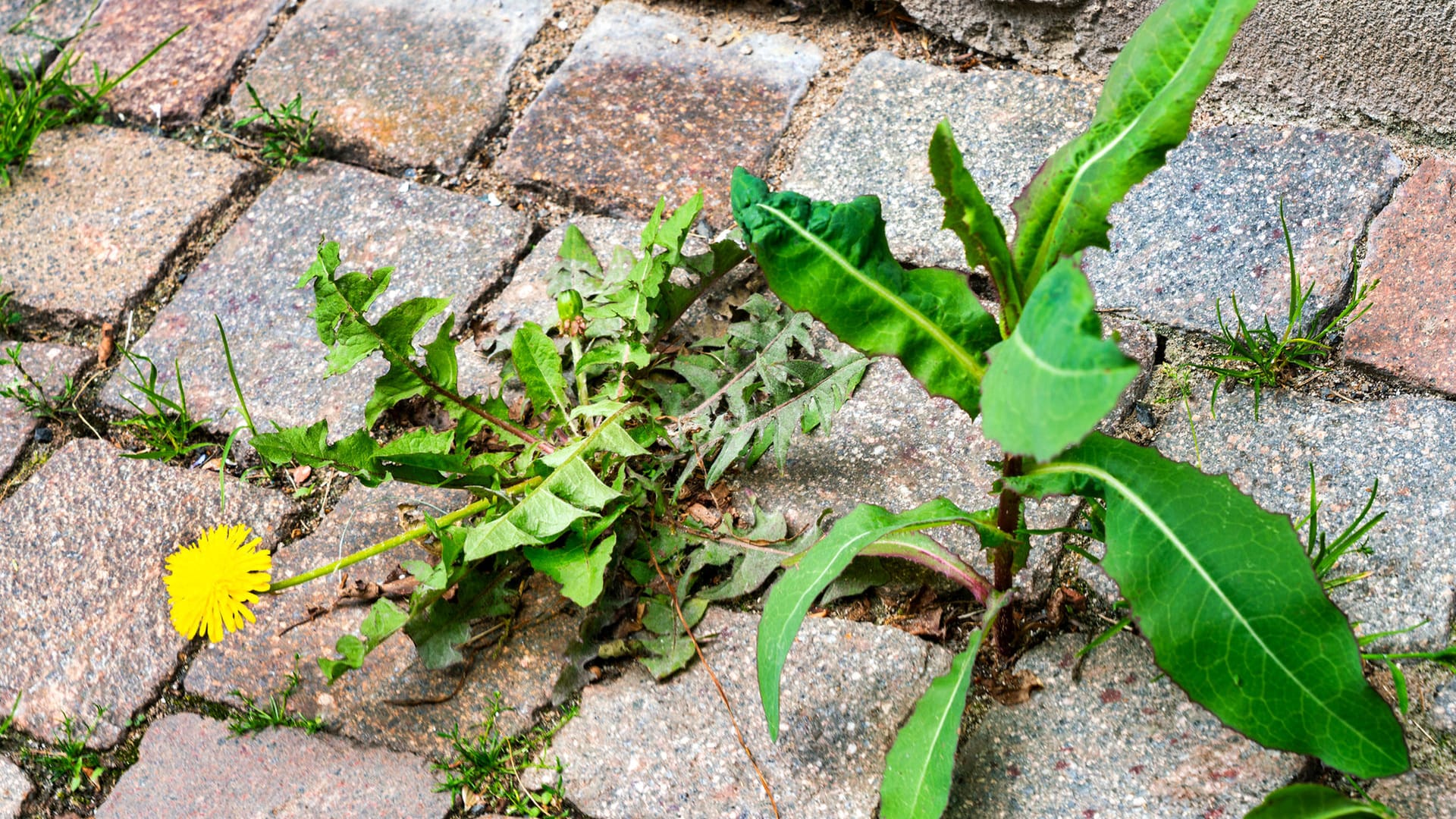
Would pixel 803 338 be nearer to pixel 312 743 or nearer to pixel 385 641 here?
pixel 385 641

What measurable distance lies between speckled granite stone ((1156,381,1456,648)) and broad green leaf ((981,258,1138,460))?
778 mm

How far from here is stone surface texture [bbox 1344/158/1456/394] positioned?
1924 millimetres

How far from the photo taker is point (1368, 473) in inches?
71.0

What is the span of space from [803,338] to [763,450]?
0.22 m

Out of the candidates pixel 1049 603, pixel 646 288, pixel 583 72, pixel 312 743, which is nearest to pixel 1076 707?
pixel 1049 603

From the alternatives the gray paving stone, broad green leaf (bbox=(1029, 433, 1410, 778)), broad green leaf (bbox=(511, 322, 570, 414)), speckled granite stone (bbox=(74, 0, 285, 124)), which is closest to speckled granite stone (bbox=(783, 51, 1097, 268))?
broad green leaf (bbox=(511, 322, 570, 414))

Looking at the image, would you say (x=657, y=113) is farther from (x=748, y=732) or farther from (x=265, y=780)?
(x=265, y=780)

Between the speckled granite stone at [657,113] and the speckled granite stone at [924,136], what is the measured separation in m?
0.13

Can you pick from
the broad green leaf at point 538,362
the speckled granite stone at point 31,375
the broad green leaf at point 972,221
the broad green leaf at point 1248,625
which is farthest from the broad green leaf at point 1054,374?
the speckled granite stone at point 31,375

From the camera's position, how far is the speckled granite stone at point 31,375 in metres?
2.29

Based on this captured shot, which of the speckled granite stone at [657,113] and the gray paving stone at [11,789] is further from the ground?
the speckled granite stone at [657,113]

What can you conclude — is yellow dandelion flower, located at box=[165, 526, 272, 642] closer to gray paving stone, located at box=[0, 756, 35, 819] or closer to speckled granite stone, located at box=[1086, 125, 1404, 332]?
gray paving stone, located at box=[0, 756, 35, 819]

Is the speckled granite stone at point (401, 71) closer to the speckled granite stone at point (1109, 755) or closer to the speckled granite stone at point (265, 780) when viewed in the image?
the speckled granite stone at point (265, 780)

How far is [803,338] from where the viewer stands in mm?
2055
